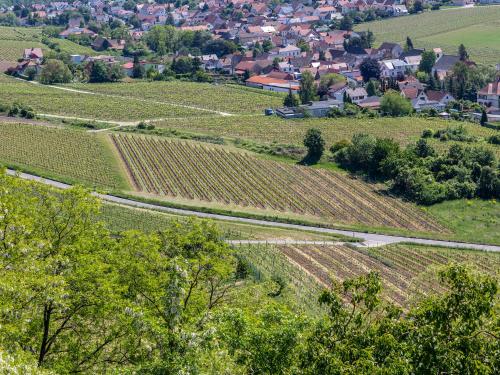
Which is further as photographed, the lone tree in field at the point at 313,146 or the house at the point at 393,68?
the house at the point at 393,68

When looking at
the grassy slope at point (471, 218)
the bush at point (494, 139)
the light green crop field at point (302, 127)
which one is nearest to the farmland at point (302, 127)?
the light green crop field at point (302, 127)

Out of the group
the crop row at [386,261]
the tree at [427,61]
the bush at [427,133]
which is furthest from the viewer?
the tree at [427,61]

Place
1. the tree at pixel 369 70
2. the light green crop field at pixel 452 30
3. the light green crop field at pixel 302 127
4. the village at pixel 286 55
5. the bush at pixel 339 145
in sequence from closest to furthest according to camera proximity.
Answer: the bush at pixel 339 145 → the light green crop field at pixel 302 127 → the village at pixel 286 55 → the tree at pixel 369 70 → the light green crop field at pixel 452 30

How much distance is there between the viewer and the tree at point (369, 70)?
84.0 m

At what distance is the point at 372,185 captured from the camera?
1886 inches

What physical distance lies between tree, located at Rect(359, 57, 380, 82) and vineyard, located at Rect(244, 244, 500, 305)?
49.2 meters

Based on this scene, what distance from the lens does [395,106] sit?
6919 centimetres

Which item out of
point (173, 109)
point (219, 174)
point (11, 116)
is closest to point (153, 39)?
point (173, 109)

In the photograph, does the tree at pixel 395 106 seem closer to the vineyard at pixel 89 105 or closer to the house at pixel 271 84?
the house at pixel 271 84

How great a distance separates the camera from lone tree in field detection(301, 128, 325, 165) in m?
52.2

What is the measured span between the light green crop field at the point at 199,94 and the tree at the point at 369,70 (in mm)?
11927

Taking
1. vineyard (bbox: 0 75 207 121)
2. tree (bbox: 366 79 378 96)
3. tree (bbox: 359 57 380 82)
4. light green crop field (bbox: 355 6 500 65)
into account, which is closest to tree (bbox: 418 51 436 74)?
tree (bbox: 359 57 380 82)

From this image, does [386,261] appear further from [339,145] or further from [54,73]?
[54,73]

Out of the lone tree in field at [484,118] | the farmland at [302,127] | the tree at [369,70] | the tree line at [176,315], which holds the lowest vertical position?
the farmland at [302,127]
